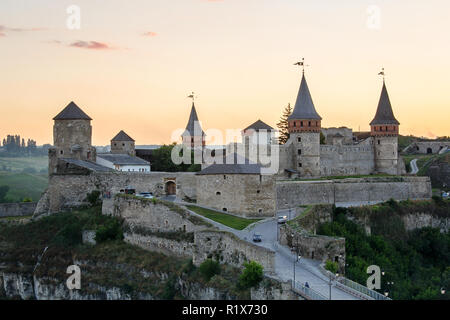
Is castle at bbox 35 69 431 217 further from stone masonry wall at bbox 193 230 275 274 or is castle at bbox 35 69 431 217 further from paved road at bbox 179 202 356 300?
→ stone masonry wall at bbox 193 230 275 274

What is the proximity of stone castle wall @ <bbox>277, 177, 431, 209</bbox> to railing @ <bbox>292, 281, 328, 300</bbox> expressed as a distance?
26590 millimetres

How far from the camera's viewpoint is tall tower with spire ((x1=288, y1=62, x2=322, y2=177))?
77.1m

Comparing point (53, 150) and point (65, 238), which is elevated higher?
point (53, 150)

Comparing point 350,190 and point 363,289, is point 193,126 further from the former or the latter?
point 363,289

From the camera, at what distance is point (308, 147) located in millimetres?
77688

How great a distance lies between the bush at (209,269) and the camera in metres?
46.3

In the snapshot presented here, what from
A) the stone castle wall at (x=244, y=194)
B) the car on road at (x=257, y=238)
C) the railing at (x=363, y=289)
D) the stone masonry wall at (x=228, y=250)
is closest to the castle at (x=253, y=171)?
the stone castle wall at (x=244, y=194)

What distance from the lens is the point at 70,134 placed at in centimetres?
6906

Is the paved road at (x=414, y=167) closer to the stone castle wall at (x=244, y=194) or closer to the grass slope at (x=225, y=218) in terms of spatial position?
the stone castle wall at (x=244, y=194)

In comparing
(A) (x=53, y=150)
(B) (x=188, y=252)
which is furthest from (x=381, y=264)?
(A) (x=53, y=150)

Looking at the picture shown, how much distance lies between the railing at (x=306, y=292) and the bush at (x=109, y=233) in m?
22.7

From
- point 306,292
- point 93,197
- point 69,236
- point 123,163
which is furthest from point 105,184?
point 306,292
